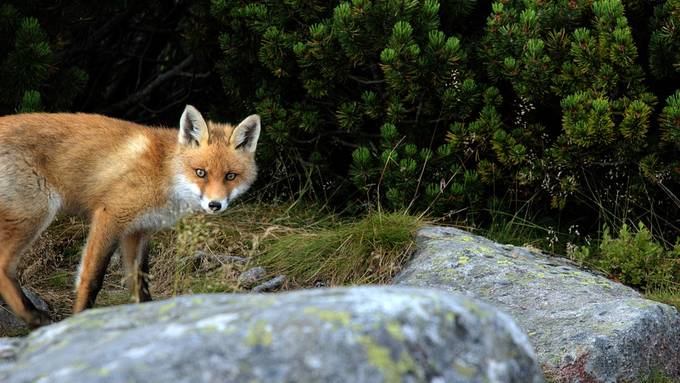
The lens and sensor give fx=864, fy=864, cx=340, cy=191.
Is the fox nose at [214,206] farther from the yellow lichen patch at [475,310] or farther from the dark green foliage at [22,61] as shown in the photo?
the yellow lichen patch at [475,310]

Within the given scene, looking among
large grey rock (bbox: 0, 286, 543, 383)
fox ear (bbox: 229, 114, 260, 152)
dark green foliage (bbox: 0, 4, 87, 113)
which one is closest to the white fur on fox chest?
fox ear (bbox: 229, 114, 260, 152)

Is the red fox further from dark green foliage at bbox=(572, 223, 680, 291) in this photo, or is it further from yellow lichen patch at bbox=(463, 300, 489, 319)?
yellow lichen patch at bbox=(463, 300, 489, 319)

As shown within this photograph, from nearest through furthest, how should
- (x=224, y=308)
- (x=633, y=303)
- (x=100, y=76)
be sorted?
1. (x=224, y=308)
2. (x=633, y=303)
3. (x=100, y=76)

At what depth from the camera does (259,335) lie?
7.02 ft

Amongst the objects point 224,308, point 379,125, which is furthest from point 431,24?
point 224,308

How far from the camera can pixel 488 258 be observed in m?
5.35

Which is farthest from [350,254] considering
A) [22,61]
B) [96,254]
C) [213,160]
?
[22,61]

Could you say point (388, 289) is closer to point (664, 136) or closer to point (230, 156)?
point (230, 156)

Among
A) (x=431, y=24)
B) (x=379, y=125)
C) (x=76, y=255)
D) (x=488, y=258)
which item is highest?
(x=431, y=24)

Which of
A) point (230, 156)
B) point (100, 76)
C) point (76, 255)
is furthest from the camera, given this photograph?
point (100, 76)

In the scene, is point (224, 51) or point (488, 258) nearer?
point (488, 258)

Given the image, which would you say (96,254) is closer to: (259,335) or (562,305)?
(562,305)

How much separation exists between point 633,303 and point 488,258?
97 cm

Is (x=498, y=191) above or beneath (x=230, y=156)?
beneath
